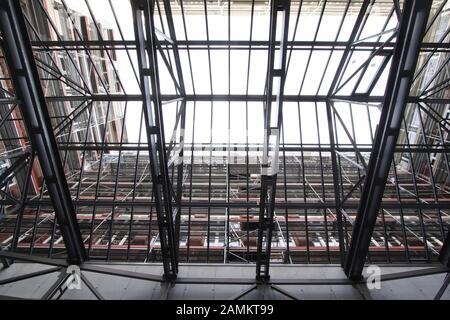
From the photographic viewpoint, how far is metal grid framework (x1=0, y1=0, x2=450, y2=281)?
21.5 feet

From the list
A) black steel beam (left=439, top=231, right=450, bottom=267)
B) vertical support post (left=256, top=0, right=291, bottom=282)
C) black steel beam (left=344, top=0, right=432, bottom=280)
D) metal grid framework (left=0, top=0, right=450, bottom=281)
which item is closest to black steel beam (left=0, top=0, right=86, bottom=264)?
metal grid framework (left=0, top=0, right=450, bottom=281)

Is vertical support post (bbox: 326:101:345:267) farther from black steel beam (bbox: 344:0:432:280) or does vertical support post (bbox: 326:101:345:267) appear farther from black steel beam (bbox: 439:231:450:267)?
black steel beam (bbox: 439:231:450:267)

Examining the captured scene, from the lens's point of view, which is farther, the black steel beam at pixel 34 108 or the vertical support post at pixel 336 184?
the vertical support post at pixel 336 184

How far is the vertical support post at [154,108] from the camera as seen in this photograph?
19.6ft

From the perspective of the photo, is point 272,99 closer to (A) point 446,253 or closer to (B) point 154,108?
(B) point 154,108

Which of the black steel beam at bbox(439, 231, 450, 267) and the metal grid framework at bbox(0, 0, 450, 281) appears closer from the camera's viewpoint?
the metal grid framework at bbox(0, 0, 450, 281)

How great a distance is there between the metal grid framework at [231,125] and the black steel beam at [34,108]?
0.03 metres

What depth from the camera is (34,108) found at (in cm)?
672

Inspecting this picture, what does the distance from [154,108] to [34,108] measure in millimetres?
3090

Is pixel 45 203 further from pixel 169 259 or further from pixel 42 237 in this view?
pixel 42 237

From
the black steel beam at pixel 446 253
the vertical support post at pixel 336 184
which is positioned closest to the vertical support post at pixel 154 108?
the vertical support post at pixel 336 184

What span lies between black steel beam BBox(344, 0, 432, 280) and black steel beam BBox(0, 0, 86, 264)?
29.1ft

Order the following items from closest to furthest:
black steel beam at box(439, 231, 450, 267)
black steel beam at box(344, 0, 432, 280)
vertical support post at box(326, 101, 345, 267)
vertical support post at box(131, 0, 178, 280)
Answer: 1. black steel beam at box(344, 0, 432, 280)
2. vertical support post at box(131, 0, 178, 280)
3. black steel beam at box(439, 231, 450, 267)
4. vertical support post at box(326, 101, 345, 267)

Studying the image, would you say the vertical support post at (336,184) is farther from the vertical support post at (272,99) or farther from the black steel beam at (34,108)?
the black steel beam at (34,108)
